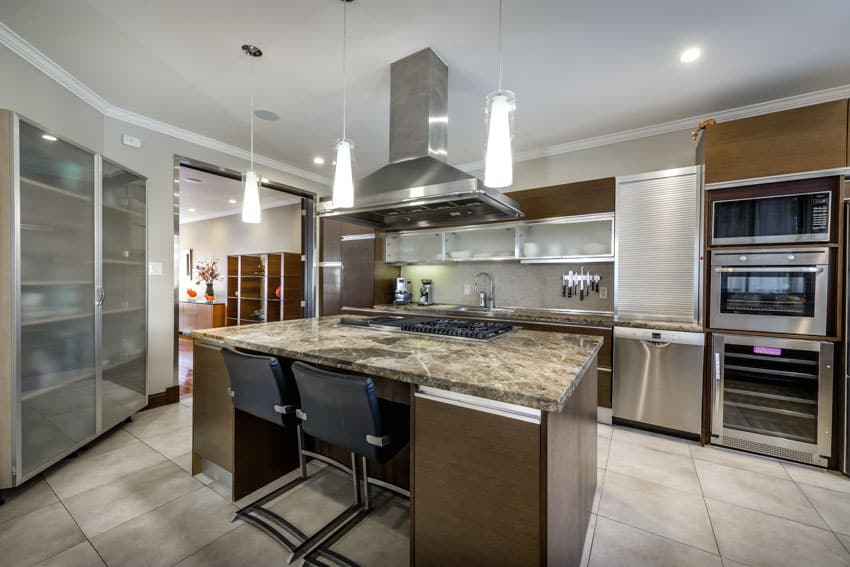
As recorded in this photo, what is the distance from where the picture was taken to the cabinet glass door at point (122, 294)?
2.52m

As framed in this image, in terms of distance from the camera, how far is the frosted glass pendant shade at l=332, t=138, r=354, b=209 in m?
1.75

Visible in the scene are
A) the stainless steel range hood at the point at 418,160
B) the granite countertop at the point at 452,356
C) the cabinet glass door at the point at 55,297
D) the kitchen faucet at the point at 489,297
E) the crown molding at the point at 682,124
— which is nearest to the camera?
the granite countertop at the point at 452,356

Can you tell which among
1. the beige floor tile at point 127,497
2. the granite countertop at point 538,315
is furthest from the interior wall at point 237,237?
the beige floor tile at point 127,497

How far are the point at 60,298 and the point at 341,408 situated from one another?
2.22 m

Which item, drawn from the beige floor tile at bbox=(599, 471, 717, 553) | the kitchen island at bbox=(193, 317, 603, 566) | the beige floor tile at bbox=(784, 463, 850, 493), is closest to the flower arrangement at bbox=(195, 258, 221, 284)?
the kitchen island at bbox=(193, 317, 603, 566)

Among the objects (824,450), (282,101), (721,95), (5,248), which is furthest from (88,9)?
(824,450)

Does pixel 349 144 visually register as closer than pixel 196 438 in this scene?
Yes

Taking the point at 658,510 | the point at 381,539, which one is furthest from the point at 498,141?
the point at 658,510

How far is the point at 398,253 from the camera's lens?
4.67 meters

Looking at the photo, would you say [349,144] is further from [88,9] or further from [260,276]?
[260,276]

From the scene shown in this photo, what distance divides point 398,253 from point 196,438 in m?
3.14

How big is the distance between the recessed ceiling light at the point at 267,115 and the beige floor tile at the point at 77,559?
3.07 m

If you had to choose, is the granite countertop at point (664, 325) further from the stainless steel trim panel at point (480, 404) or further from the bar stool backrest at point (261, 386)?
the bar stool backrest at point (261, 386)

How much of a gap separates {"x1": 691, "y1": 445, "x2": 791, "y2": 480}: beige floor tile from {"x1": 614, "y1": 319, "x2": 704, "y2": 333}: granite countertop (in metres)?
0.86
